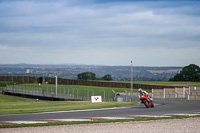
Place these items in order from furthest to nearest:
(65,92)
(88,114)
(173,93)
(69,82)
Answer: (69,82)
(173,93)
(65,92)
(88,114)

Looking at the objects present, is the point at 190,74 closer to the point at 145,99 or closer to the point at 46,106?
the point at 46,106

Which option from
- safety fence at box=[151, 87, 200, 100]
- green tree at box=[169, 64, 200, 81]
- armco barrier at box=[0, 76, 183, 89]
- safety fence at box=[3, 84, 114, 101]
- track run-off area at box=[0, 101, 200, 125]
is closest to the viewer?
track run-off area at box=[0, 101, 200, 125]

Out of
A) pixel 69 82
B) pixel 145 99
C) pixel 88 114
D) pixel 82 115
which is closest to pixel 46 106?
pixel 145 99

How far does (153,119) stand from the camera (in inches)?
769

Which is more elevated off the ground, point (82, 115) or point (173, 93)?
point (82, 115)

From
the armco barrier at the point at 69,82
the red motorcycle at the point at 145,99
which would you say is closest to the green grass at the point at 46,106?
the red motorcycle at the point at 145,99

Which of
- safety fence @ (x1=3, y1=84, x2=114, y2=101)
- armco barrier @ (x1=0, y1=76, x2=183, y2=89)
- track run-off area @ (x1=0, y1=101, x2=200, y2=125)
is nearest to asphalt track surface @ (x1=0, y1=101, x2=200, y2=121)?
track run-off area @ (x1=0, y1=101, x2=200, y2=125)

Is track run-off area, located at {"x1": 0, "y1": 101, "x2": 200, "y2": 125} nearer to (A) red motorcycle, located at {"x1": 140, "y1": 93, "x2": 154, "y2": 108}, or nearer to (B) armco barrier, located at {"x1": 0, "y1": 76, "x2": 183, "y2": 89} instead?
(A) red motorcycle, located at {"x1": 140, "y1": 93, "x2": 154, "y2": 108}

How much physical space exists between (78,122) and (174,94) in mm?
39690

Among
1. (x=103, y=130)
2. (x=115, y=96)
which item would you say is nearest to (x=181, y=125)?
(x=103, y=130)

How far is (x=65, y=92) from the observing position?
181 ft

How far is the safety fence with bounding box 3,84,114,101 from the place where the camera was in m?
48.5

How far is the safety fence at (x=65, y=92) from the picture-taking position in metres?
48.5

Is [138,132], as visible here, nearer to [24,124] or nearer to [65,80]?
[24,124]
